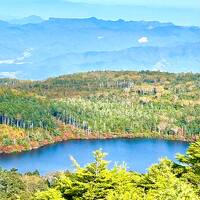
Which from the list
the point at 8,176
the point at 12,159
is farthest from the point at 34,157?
the point at 8,176

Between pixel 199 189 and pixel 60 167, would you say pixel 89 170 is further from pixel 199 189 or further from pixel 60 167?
pixel 60 167

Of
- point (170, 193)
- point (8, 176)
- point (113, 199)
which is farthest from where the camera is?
point (8, 176)

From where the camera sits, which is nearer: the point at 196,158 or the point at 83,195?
the point at 83,195

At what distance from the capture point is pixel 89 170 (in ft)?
127

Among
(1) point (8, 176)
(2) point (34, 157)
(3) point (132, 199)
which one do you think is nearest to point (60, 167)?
(2) point (34, 157)

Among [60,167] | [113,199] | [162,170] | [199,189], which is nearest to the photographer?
[113,199]

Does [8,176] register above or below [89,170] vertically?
below

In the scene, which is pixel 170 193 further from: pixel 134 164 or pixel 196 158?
pixel 134 164

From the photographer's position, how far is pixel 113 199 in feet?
110

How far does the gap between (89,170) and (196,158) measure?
14.0 meters

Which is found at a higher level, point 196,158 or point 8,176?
point 196,158

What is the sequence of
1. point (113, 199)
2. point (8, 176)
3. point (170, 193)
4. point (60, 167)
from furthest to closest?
point (60, 167) → point (8, 176) → point (113, 199) → point (170, 193)

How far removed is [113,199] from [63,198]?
260 inches

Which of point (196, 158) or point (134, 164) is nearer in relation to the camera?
point (196, 158)
